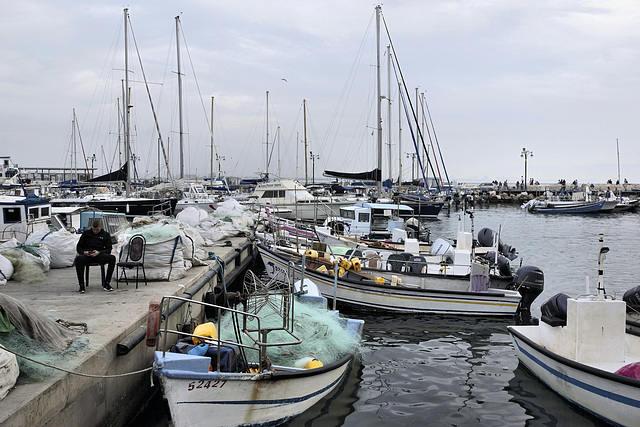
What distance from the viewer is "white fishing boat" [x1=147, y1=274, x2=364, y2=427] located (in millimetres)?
6457

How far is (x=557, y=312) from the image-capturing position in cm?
934

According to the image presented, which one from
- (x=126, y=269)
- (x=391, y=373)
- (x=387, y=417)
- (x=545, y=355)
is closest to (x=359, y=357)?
(x=391, y=373)

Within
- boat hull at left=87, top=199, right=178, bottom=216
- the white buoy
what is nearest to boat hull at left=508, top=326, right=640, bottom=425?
the white buoy

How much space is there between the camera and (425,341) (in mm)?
12523

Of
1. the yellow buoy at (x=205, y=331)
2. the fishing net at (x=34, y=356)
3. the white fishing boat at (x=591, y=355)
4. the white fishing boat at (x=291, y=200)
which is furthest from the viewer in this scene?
the white fishing boat at (x=291, y=200)

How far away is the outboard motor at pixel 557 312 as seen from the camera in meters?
9.13

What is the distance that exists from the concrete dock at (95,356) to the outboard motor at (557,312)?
22.4 ft

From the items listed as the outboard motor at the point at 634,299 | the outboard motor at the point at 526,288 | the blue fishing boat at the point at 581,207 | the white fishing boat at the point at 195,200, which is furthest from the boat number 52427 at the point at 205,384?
the blue fishing boat at the point at 581,207

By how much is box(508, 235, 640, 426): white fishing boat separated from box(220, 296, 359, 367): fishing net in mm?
3453

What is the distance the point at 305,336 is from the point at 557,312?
180 inches

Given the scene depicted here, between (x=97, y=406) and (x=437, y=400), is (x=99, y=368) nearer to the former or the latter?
(x=97, y=406)

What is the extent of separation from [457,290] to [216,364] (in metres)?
9.40

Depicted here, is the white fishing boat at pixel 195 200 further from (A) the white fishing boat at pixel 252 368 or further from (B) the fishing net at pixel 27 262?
(A) the white fishing boat at pixel 252 368

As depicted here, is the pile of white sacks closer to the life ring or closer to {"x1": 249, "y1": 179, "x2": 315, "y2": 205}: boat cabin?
the life ring
